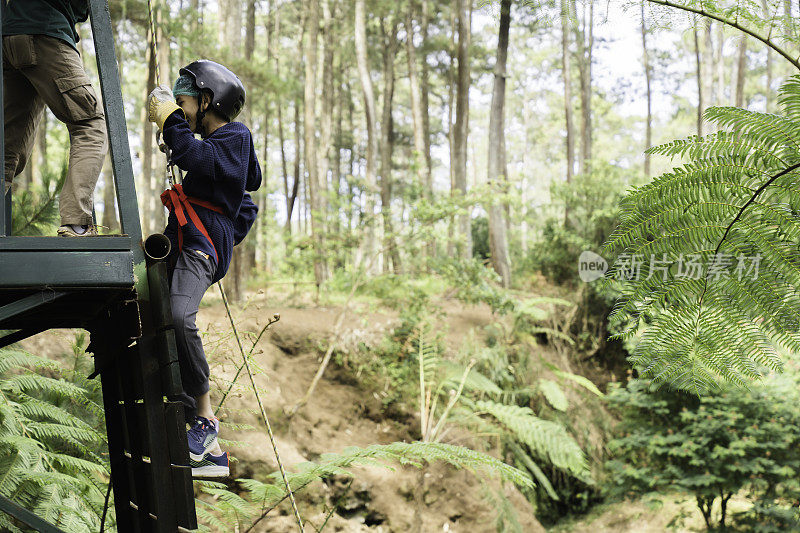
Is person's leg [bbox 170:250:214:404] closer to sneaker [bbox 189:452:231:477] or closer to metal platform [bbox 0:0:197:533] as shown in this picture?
metal platform [bbox 0:0:197:533]

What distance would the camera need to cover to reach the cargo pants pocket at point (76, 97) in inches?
109

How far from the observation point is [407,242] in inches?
362

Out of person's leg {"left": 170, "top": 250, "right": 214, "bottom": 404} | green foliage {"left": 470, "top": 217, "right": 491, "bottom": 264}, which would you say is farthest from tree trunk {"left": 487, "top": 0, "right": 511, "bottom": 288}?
person's leg {"left": 170, "top": 250, "right": 214, "bottom": 404}

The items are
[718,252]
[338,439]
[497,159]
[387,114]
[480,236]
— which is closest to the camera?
[718,252]

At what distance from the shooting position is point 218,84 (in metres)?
2.82

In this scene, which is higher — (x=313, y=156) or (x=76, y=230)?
(x=313, y=156)

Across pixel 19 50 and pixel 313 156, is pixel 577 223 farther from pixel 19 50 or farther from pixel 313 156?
pixel 19 50

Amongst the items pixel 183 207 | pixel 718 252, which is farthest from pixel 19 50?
pixel 718 252

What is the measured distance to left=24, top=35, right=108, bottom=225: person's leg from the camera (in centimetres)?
271

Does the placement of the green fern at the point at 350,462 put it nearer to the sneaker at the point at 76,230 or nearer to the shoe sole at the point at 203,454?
the shoe sole at the point at 203,454

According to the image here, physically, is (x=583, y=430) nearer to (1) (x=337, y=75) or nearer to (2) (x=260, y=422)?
(2) (x=260, y=422)

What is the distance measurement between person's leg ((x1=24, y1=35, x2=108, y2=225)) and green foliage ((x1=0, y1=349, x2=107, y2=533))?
1.71 metres

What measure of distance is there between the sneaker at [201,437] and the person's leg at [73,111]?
1.02m

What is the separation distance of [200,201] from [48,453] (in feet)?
7.01
